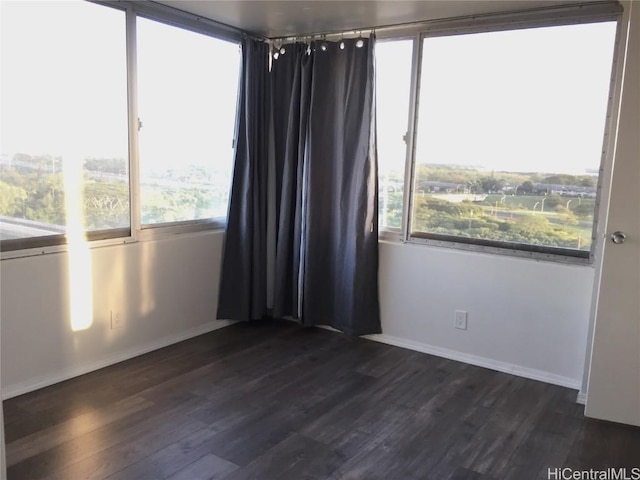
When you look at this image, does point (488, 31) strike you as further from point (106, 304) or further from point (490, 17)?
point (106, 304)

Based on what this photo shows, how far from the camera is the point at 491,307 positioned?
3.50 m

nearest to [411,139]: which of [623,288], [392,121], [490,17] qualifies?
[392,121]

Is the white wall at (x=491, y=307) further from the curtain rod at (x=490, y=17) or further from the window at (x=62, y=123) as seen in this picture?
the window at (x=62, y=123)

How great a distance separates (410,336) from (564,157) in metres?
1.57

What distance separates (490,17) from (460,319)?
1.94 metres

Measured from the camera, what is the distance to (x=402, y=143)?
148 inches

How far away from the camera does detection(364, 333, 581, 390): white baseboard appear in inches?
130

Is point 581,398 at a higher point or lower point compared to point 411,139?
lower

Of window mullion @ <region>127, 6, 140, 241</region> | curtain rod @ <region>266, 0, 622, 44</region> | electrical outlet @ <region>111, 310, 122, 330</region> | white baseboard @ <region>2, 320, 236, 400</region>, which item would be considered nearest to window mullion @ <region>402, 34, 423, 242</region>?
curtain rod @ <region>266, 0, 622, 44</region>

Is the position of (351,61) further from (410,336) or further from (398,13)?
(410,336)

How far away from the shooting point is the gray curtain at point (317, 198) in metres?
3.79

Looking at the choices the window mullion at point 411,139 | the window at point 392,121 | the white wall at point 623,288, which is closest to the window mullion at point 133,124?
the window at point 392,121

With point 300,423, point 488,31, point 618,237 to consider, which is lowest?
point 300,423

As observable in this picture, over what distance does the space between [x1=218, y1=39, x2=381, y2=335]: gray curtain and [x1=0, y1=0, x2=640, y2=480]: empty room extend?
0.02 m
